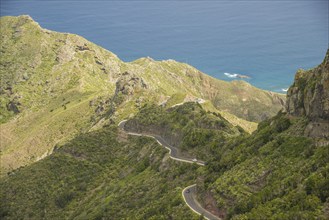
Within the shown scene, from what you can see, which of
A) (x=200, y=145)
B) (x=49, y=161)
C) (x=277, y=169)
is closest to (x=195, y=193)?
(x=277, y=169)

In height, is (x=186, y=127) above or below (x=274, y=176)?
below

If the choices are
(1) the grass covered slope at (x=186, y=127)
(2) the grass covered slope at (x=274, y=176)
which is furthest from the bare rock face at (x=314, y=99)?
(1) the grass covered slope at (x=186, y=127)

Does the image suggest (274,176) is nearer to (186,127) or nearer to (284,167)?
(284,167)

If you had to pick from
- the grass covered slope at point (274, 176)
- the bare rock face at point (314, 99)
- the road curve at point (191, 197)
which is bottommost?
the road curve at point (191, 197)

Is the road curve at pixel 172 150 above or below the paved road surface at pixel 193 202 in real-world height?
below

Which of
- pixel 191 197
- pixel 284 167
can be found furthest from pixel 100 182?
pixel 284 167

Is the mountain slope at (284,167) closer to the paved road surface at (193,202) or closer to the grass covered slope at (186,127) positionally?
the paved road surface at (193,202)

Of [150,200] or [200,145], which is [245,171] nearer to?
[150,200]
